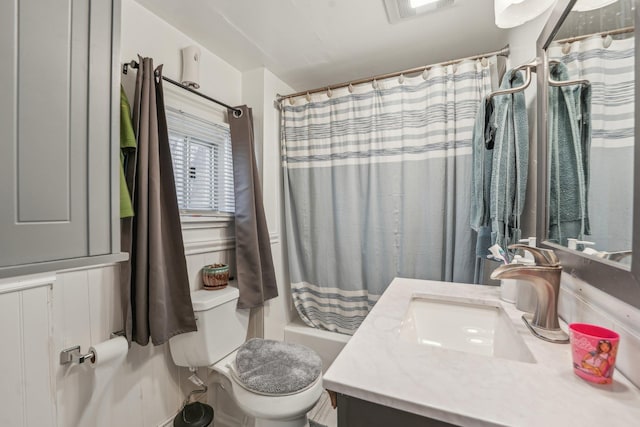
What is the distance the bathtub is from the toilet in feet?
1.60

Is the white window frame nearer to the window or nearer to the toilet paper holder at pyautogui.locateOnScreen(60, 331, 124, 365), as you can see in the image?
the window

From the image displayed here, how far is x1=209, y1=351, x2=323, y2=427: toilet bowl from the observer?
3.34 ft

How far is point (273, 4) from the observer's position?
1.25 m

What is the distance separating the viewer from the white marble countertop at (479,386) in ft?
1.41

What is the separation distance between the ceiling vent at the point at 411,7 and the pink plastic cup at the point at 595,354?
1.40m

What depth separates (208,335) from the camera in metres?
1.32

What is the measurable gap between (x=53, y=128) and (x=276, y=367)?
1.13 metres

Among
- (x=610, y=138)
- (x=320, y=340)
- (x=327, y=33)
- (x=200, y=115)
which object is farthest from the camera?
(x=320, y=340)

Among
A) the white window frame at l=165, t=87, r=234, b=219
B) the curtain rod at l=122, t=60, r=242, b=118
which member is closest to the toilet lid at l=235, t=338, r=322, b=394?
the white window frame at l=165, t=87, r=234, b=219

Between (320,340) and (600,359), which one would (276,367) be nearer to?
(320,340)

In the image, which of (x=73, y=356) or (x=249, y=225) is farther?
(x=249, y=225)

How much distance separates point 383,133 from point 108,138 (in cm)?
149

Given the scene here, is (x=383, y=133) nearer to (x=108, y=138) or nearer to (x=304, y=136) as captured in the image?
(x=304, y=136)

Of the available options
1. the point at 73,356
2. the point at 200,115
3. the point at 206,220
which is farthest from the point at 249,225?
the point at 73,356
